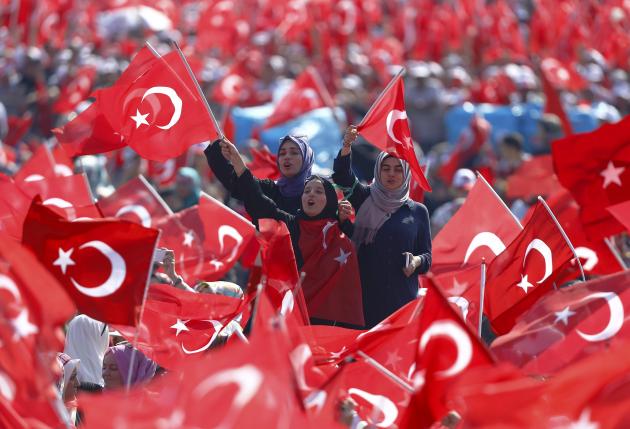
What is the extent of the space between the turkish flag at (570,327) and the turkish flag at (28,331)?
6.04 feet

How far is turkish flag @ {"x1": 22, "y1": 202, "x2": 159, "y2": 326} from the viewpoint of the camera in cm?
656

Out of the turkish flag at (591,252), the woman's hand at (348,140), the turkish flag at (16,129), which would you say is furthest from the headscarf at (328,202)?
the turkish flag at (16,129)

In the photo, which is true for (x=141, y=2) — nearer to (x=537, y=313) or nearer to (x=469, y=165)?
(x=469, y=165)

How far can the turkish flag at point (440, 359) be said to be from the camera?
5672mm

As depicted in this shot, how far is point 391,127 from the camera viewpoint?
856cm

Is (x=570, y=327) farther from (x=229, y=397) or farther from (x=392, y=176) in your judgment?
(x=392, y=176)

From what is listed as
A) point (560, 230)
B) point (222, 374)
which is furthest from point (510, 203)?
point (222, 374)

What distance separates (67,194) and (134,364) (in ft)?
7.17

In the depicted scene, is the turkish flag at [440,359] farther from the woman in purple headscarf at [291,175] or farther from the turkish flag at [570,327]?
the woman in purple headscarf at [291,175]

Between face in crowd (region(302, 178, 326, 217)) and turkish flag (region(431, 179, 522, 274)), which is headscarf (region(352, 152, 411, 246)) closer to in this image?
face in crowd (region(302, 178, 326, 217))

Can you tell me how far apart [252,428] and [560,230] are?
11.2 feet

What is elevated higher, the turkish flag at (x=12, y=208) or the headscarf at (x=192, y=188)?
the turkish flag at (x=12, y=208)

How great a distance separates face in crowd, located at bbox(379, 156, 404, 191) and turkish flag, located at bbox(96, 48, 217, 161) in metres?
1.06

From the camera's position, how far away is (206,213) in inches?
377
